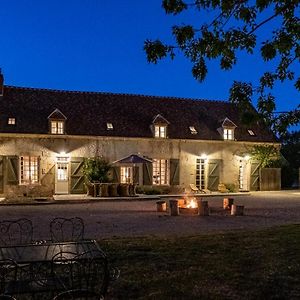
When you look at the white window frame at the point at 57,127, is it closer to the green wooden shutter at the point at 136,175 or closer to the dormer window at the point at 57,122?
the dormer window at the point at 57,122

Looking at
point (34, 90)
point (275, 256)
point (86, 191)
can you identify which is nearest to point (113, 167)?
point (86, 191)

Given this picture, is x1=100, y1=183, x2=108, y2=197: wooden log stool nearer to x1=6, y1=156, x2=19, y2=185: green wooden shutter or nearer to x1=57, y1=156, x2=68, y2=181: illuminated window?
x1=57, y1=156, x2=68, y2=181: illuminated window


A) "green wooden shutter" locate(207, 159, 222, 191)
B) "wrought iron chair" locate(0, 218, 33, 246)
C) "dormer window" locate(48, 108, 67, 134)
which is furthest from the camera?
"green wooden shutter" locate(207, 159, 222, 191)

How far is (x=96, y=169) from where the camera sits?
908 inches

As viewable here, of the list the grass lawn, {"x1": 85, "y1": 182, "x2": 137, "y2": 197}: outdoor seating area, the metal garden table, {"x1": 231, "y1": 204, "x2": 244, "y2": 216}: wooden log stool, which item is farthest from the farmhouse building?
the metal garden table

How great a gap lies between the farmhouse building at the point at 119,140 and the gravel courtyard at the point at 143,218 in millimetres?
4676

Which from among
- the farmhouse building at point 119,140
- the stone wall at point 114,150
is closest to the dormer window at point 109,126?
the farmhouse building at point 119,140

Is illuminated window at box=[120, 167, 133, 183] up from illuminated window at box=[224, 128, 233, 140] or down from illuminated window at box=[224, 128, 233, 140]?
down

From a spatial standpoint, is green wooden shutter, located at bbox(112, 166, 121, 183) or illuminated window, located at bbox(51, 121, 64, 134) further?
green wooden shutter, located at bbox(112, 166, 121, 183)

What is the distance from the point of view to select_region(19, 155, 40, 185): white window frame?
2312cm

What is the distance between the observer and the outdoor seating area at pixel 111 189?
21875 millimetres

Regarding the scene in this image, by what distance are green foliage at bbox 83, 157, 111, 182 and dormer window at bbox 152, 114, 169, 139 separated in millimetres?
3455

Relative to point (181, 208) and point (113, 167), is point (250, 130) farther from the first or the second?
point (181, 208)

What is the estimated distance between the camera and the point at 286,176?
29.6 metres
